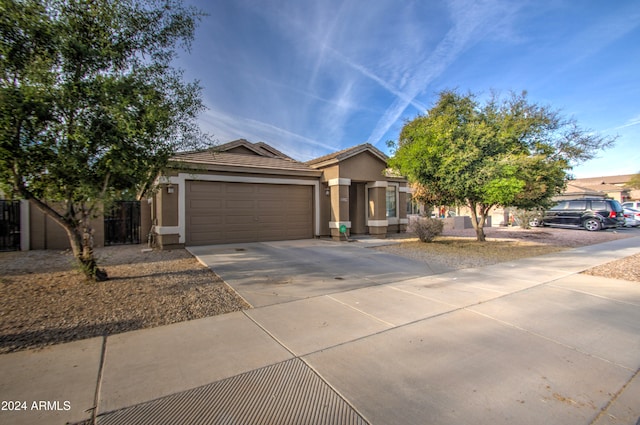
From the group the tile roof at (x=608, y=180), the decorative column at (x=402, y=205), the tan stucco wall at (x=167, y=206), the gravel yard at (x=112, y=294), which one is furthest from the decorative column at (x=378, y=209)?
the tile roof at (x=608, y=180)

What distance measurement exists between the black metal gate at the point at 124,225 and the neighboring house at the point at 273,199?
2.32 feet

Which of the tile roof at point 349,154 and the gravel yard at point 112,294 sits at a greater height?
the tile roof at point 349,154

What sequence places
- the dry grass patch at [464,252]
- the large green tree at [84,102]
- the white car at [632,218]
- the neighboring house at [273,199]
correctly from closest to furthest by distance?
the large green tree at [84,102] < the dry grass patch at [464,252] < the neighboring house at [273,199] < the white car at [632,218]

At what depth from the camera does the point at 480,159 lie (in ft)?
33.1

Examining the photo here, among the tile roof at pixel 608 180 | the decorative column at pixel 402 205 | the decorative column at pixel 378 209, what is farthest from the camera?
the tile roof at pixel 608 180

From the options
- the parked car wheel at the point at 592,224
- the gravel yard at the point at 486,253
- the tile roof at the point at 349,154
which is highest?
the tile roof at the point at 349,154

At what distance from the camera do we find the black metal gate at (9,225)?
974cm

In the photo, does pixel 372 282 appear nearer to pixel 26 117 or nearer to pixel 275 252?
pixel 275 252

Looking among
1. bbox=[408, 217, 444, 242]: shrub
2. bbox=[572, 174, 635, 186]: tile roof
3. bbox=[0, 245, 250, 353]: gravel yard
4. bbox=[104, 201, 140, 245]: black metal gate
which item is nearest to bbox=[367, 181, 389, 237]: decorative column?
bbox=[408, 217, 444, 242]: shrub

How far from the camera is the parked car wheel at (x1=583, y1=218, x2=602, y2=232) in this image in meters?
17.7

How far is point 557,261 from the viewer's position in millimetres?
8555

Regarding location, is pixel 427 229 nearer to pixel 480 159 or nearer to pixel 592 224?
pixel 480 159

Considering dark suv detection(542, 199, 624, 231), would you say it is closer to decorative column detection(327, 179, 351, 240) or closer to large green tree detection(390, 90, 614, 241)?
large green tree detection(390, 90, 614, 241)

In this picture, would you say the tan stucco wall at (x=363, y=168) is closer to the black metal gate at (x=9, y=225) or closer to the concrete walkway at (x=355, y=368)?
the concrete walkway at (x=355, y=368)
